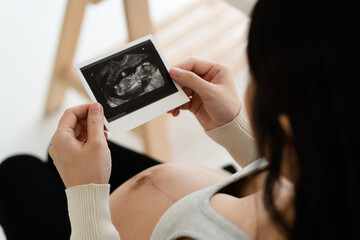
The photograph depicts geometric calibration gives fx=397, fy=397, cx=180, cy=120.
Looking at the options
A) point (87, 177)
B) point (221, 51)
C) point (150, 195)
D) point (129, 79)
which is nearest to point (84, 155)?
point (87, 177)

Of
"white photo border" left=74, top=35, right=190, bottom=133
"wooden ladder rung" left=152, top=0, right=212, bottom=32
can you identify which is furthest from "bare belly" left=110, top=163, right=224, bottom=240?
"wooden ladder rung" left=152, top=0, right=212, bottom=32

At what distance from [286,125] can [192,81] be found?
40 cm

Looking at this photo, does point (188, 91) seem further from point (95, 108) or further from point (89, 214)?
point (89, 214)

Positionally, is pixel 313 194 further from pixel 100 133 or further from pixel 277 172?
pixel 100 133

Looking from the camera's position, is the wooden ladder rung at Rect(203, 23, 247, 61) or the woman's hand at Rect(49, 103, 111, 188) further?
the wooden ladder rung at Rect(203, 23, 247, 61)

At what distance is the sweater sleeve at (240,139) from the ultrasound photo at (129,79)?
155 millimetres

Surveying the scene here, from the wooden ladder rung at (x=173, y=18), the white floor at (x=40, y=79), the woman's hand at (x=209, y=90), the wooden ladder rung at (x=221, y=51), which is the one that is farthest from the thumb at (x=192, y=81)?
the wooden ladder rung at (x=173, y=18)

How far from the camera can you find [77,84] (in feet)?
5.15

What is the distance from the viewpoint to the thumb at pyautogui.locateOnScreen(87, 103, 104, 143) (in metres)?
0.76

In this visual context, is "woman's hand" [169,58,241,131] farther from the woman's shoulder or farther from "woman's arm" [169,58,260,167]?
the woman's shoulder

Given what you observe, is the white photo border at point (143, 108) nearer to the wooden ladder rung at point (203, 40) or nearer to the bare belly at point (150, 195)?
the bare belly at point (150, 195)

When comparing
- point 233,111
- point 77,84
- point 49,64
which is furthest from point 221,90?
point 49,64

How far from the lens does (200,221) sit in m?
0.63

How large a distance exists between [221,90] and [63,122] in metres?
0.35
